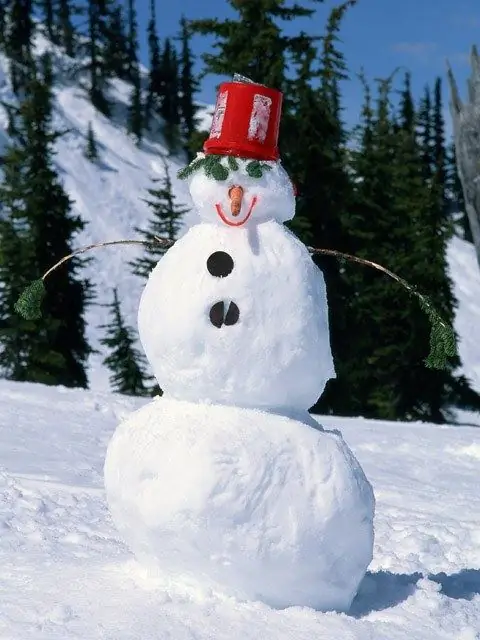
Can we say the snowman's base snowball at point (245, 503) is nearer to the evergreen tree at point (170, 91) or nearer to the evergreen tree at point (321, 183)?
the evergreen tree at point (321, 183)

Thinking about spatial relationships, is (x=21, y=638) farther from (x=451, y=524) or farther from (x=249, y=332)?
(x=451, y=524)

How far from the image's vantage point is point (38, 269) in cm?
1706

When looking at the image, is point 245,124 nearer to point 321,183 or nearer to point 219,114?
point 219,114

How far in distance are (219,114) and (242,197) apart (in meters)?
0.50

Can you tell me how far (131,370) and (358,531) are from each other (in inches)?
623

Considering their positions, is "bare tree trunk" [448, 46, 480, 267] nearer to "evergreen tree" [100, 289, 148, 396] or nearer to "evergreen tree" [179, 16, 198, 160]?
"evergreen tree" [100, 289, 148, 396]

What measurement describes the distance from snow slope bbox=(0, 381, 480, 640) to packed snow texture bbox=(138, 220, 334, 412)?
3.33ft

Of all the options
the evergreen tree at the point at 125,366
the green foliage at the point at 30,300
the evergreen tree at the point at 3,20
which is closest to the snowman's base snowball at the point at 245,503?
the green foliage at the point at 30,300

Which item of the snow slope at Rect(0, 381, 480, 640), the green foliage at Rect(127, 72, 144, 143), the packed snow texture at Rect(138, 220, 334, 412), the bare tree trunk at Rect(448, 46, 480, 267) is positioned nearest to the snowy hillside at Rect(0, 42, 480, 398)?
the green foliage at Rect(127, 72, 144, 143)

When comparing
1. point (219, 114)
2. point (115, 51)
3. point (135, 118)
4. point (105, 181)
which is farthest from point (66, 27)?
point (219, 114)

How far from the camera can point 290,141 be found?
15.5 meters

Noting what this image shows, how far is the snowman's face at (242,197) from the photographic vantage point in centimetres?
384

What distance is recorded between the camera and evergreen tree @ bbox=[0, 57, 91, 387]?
16.3 meters

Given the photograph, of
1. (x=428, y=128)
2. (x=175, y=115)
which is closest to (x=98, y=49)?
(x=175, y=115)
